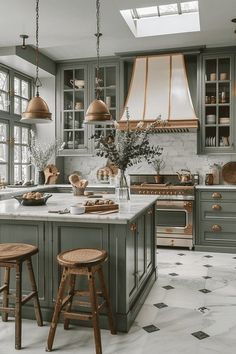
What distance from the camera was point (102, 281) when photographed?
2.63 metres

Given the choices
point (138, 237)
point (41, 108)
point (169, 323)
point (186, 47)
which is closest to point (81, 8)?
point (41, 108)

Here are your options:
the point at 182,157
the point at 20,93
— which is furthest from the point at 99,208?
the point at 20,93

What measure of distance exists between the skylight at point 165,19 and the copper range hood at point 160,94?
77 centimetres

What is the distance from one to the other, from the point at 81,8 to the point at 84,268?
9.47 feet

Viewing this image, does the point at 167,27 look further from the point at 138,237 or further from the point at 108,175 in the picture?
the point at 138,237

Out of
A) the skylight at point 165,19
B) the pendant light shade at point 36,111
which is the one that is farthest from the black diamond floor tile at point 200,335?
the skylight at point 165,19

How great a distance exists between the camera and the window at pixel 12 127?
564 cm

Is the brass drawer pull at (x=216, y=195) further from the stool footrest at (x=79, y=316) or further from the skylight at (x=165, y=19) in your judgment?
the stool footrest at (x=79, y=316)

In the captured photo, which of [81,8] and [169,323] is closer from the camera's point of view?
[169,323]

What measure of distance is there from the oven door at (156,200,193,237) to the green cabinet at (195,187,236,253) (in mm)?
152

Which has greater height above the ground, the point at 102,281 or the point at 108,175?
the point at 108,175

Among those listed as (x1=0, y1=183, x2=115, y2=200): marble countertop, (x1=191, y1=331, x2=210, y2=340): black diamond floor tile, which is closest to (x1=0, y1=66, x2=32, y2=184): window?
(x1=0, y1=183, x2=115, y2=200): marble countertop

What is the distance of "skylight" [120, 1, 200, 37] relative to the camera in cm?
486

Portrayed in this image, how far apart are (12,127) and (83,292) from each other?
3857 millimetres
